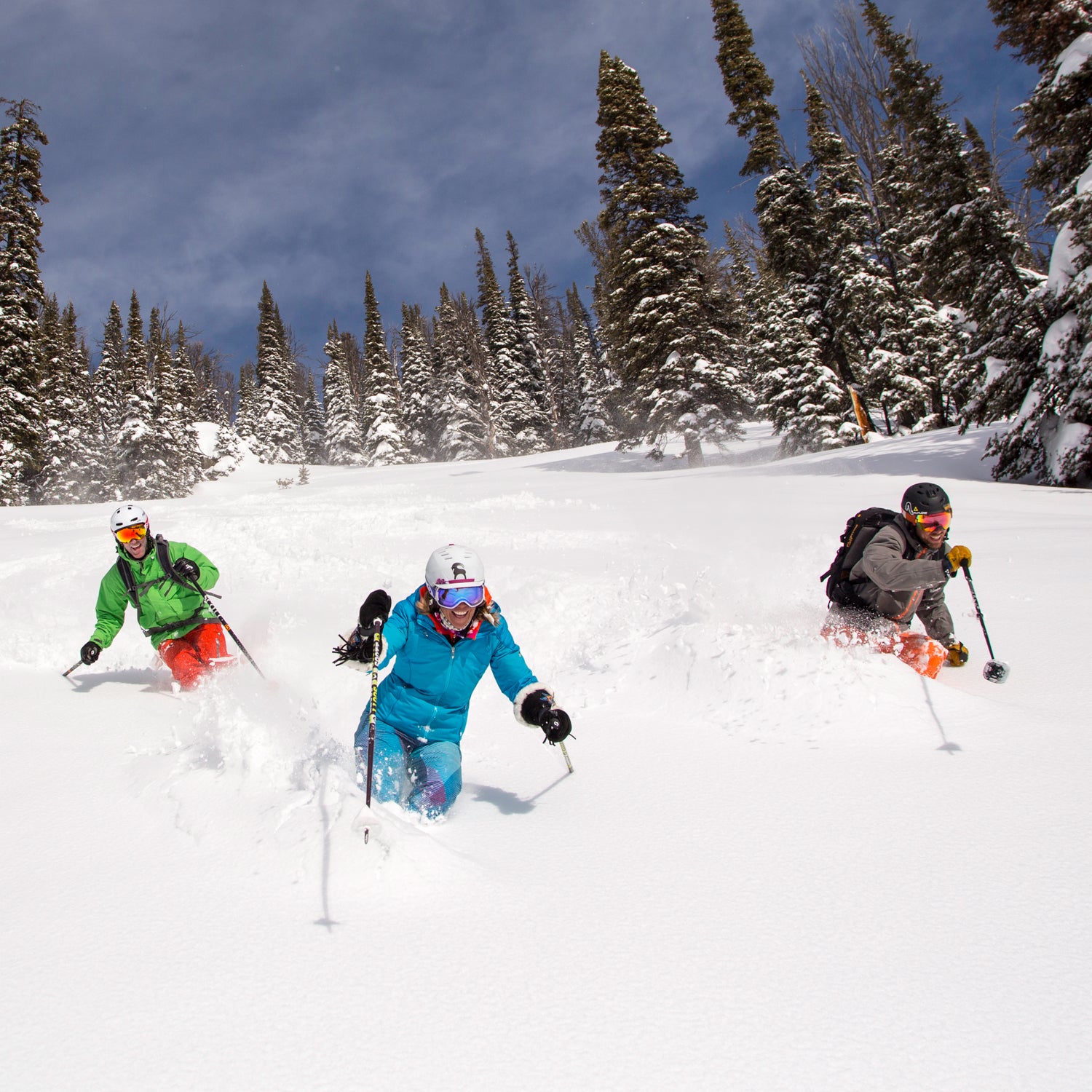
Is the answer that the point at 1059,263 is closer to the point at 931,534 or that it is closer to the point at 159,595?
the point at 931,534

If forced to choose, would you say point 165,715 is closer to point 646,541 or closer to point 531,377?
point 646,541

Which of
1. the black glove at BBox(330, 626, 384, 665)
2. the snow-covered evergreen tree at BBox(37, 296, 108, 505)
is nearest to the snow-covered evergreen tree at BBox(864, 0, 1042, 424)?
the black glove at BBox(330, 626, 384, 665)

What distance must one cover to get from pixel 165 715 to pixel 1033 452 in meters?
15.4

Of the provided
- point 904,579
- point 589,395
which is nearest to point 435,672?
point 904,579

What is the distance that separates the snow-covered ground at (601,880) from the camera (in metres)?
1.87

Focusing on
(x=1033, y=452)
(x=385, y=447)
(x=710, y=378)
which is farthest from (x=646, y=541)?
(x=385, y=447)

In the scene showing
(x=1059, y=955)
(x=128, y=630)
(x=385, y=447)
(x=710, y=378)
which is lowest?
(x=1059, y=955)

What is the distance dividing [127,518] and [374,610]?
3.45 metres

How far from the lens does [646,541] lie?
977cm

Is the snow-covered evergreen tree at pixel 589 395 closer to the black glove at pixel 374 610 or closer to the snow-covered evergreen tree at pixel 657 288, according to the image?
the snow-covered evergreen tree at pixel 657 288

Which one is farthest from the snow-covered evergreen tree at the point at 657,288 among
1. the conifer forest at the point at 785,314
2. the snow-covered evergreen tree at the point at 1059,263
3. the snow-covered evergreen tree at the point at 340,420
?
the snow-covered evergreen tree at the point at 340,420

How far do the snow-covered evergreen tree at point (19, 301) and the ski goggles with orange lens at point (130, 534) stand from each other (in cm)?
2236

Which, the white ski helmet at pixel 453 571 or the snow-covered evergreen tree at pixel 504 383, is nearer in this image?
the white ski helmet at pixel 453 571

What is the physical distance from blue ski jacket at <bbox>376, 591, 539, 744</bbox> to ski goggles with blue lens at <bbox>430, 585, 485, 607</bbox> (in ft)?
0.77
